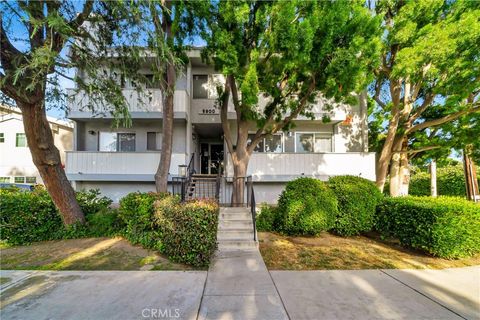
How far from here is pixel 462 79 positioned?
7.82 metres

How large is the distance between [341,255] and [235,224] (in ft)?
A: 9.79

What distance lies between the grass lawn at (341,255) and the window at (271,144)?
17.2 ft

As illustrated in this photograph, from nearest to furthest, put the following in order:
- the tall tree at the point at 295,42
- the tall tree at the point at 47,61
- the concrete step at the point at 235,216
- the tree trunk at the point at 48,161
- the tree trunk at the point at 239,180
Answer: the tall tree at the point at 47,61, the tree trunk at the point at 48,161, the tall tree at the point at 295,42, the concrete step at the point at 235,216, the tree trunk at the point at 239,180

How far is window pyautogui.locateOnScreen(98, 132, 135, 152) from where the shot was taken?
1115cm

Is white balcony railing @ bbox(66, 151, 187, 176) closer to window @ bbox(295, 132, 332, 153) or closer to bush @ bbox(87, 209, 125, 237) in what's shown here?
bush @ bbox(87, 209, 125, 237)

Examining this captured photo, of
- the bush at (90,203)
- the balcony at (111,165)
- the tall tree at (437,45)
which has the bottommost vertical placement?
the bush at (90,203)

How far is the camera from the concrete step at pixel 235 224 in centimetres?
683

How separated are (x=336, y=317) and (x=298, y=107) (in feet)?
21.0

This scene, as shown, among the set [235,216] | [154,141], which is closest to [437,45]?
[235,216]

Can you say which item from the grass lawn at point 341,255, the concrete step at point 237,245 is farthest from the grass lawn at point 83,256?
the grass lawn at point 341,255

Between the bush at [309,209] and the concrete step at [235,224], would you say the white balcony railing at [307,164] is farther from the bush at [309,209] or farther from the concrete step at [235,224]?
the concrete step at [235,224]

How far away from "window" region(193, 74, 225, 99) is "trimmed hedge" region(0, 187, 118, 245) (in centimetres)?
712

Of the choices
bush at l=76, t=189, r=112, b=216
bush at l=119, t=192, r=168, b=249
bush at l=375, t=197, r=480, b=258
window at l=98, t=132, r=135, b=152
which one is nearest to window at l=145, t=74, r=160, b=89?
window at l=98, t=132, r=135, b=152

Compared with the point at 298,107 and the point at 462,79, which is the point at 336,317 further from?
the point at 462,79
